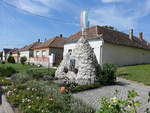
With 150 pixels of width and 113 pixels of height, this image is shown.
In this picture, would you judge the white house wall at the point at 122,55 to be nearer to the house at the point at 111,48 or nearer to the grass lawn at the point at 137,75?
the house at the point at 111,48

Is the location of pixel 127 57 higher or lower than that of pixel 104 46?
lower

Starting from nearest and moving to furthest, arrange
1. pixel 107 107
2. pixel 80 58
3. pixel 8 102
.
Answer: pixel 107 107, pixel 8 102, pixel 80 58

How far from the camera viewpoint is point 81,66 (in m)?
9.59

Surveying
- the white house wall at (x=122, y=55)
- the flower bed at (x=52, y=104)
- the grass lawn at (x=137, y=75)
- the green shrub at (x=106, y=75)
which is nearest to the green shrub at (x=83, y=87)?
the green shrub at (x=106, y=75)

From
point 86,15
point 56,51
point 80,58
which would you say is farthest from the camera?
point 56,51

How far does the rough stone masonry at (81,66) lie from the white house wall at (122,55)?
6.38m

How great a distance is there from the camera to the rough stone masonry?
9047 millimetres

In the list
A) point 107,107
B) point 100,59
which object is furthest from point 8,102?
point 100,59

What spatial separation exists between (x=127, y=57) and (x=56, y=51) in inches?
476

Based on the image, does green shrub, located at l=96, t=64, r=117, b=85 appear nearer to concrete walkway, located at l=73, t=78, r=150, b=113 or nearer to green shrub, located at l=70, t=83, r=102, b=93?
green shrub, located at l=70, t=83, r=102, b=93

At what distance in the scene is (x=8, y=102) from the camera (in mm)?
5156

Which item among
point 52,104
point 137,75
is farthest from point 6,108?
point 137,75

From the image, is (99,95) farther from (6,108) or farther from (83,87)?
(6,108)

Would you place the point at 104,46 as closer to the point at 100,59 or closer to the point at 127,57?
the point at 100,59
